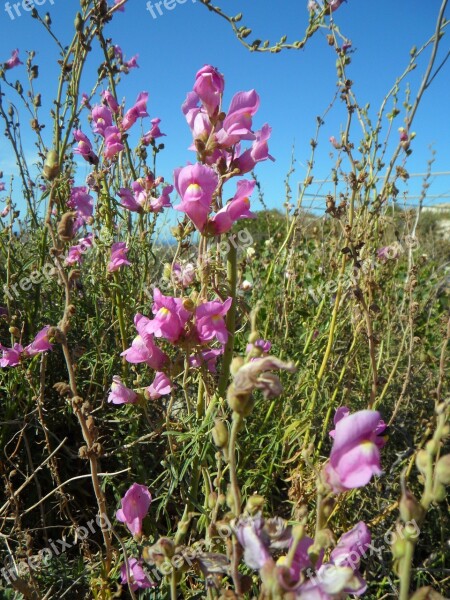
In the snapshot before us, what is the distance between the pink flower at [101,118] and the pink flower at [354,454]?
6.36ft

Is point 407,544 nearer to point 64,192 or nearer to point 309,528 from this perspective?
point 309,528

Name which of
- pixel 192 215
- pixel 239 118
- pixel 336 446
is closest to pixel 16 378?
pixel 192 215

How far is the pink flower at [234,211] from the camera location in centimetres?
135

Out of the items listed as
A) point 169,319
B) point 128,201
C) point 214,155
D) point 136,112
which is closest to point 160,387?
point 169,319

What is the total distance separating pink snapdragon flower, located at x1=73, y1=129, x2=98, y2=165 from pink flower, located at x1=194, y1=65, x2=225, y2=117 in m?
1.07

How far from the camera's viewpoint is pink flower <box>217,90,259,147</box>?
1.36m

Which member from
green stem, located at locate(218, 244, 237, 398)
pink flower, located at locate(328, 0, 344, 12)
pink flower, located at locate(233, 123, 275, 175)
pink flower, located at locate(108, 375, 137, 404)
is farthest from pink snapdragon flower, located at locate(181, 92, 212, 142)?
pink flower, located at locate(328, 0, 344, 12)

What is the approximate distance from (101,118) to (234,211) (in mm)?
1378

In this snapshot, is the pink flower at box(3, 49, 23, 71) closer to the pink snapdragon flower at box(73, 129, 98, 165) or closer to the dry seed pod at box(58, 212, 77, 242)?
the pink snapdragon flower at box(73, 129, 98, 165)

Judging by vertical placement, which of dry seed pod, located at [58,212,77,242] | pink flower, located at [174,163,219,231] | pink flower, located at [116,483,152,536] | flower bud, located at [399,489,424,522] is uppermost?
pink flower, located at [174,163,219,231]

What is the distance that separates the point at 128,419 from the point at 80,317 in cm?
85

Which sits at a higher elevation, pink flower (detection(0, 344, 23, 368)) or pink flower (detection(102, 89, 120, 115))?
pink flower (detection(102, 89, 120, 115))

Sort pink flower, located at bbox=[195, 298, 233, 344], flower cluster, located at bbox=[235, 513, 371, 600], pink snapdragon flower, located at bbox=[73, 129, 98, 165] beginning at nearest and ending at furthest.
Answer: flower cluster, located at bbox=[235, 513, 371, 600], pink flower, located at bbox=[195, 298, 233, 344], pink snapdragon flower, located at bbox=[73, 129, 98, 165]

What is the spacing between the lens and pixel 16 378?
2.11 metres
